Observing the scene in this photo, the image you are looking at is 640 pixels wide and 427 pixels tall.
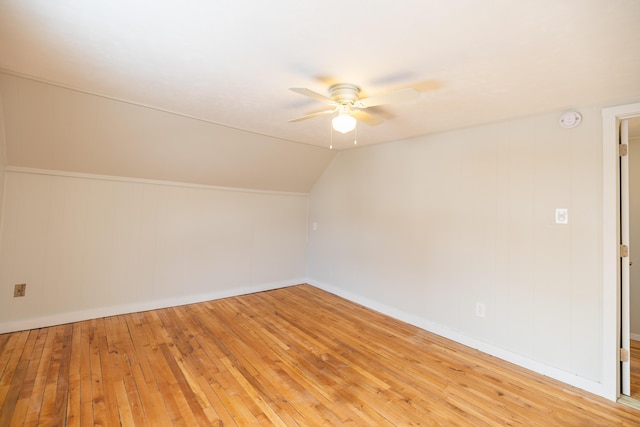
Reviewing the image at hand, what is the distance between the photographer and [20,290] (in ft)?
9.32

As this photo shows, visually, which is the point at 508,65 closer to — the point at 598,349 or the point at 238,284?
the point at 598,349

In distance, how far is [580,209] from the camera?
2.28 m

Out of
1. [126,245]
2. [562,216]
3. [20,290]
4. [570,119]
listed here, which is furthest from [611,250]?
[20,290]

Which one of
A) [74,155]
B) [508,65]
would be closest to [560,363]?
[508,65]

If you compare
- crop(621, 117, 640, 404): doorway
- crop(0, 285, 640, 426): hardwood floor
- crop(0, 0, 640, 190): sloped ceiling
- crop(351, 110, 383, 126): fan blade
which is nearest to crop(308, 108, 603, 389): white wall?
crop(0, 285, 640, 426): hardwood floor

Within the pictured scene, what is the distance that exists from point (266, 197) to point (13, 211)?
2.86 meters

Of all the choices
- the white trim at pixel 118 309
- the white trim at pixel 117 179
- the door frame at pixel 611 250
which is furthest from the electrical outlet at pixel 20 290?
the door frame at pixel 611 250

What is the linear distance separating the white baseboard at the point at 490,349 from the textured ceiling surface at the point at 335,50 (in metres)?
2.20

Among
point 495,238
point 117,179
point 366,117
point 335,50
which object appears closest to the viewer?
point 335,50

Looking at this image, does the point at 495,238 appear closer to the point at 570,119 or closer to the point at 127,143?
the point at 570,119

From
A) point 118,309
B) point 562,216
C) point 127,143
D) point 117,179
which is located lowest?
point 118,309

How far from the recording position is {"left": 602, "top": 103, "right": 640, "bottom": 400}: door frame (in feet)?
6.92

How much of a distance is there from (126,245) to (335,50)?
3.33 m

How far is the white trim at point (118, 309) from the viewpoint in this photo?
9.31ft
